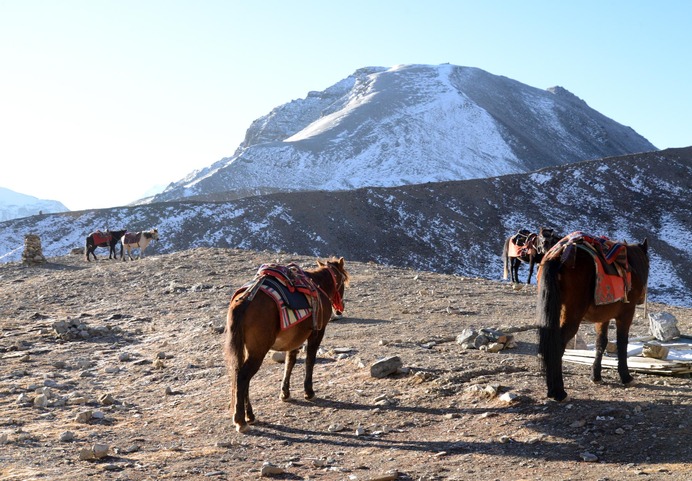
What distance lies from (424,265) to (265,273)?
31.8 m

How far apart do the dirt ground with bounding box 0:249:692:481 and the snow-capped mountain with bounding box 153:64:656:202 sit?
65602mm

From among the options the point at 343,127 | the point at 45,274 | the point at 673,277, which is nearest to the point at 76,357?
the point at 45,274

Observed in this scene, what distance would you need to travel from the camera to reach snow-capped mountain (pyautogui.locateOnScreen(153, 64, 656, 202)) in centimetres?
9462

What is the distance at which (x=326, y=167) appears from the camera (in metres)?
98.5

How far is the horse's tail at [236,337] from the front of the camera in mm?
7562

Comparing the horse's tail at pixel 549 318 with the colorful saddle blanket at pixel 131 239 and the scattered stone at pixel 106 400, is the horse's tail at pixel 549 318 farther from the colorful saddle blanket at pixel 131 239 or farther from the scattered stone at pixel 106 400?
the colorful saddle blanket at pixel 131 239

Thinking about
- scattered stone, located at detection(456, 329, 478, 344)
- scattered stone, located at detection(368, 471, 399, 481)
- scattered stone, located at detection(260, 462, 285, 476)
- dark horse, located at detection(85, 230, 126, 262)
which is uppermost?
dark horse, located at detection(85, 230, 126, 262)

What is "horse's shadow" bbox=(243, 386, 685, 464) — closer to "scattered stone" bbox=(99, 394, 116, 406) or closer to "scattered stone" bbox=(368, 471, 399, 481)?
"scattered stone" bbox=(368, 471, 399, 481)

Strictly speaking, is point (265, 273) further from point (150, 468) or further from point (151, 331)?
point (151, 331)

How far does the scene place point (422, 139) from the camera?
352 feet

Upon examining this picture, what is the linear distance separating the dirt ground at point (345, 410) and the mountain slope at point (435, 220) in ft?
87.3

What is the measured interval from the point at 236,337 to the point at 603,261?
4.63 m

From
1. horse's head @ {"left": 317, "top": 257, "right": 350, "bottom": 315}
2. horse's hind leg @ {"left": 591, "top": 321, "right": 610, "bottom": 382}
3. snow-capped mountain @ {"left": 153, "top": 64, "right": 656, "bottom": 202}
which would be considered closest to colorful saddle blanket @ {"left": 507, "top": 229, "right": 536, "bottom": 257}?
horse's head @ {"left": 317, "top": 257, "right": 350, "bottom": 315}

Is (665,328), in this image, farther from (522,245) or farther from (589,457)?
(522,245)
